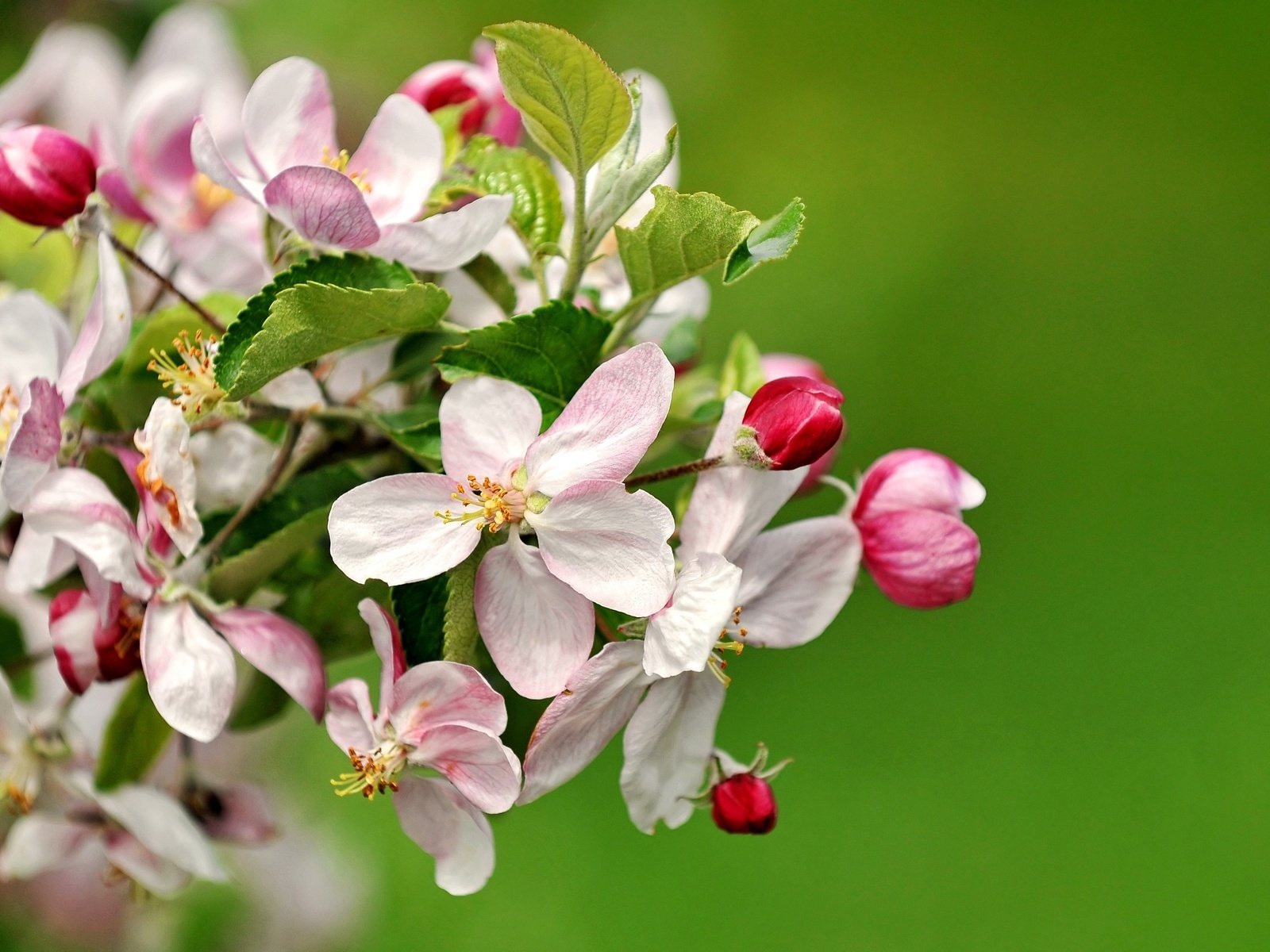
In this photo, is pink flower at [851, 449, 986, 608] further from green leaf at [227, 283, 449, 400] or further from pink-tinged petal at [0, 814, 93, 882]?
pink-tinged petal at [0, 814, 93, 882]

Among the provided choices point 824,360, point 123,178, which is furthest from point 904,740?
point 123,178

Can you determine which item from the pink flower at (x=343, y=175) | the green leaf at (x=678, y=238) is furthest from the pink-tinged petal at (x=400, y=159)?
the green leaf at (x=678, y=238)

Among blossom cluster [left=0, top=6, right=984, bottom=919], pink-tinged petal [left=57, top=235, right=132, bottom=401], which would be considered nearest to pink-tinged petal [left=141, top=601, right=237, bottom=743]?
blossom cluster [left=0, top=6, right=984, bottom=919]

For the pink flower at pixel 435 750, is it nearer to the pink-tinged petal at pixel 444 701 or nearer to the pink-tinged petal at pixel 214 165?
the pink-tinged petal at pixel 444 701

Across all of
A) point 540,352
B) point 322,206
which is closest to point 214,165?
point 322,206

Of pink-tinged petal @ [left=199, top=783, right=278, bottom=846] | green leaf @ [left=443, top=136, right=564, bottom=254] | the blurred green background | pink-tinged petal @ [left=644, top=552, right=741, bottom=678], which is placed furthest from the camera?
the blurred green background
